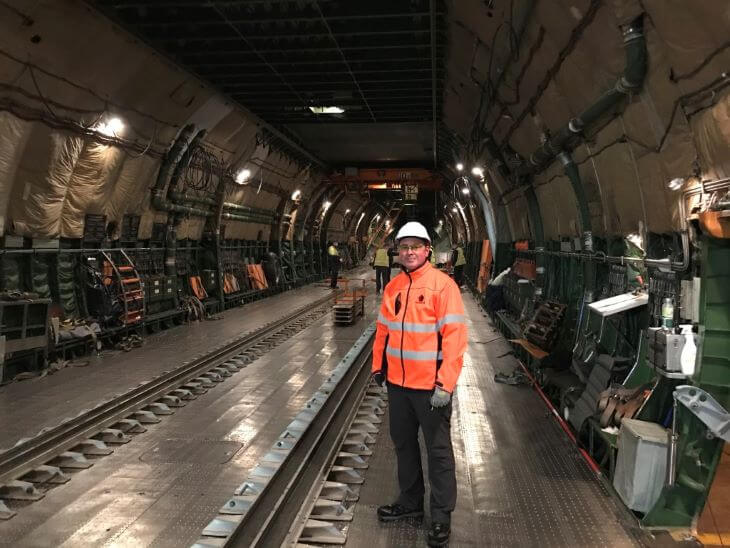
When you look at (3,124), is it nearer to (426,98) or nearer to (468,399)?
(468,399)

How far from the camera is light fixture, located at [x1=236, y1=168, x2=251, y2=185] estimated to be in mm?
14734

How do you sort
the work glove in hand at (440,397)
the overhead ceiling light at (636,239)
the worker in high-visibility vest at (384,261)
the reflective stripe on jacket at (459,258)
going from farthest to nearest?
the reflective stripe on jacket at (459,258) < the worker in high-visibility vest at (384,261) < the overhead ceiling light at (636,239) < the work glove in hand at (440,397)

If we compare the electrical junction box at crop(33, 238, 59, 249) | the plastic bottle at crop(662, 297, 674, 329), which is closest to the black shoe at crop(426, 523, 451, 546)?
the plastic bottle at crop(662, 297, 674, 329)

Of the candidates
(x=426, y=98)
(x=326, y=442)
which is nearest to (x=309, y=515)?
(x=326, y=442)

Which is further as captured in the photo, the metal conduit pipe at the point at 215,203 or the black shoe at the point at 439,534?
the metal conduit pipe at the point at 215,203

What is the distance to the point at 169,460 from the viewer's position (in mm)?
4957

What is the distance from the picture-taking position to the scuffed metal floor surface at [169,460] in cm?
376

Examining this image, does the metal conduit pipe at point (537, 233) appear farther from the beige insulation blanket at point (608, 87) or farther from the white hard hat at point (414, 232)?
the white hard hat at point (414, 232)

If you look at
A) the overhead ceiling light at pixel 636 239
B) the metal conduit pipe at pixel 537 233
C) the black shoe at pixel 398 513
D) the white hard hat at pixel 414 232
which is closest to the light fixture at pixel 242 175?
the metal conduit pipe at pixel 537 233

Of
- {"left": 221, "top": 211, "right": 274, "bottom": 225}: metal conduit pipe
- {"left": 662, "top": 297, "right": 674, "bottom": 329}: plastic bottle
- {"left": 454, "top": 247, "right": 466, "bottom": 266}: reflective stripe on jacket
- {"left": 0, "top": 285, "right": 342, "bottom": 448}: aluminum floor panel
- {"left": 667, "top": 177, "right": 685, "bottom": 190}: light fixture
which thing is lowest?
{"left": 0, "top": 285, "right": 342, "bottom": 448}: aluminum floor panel

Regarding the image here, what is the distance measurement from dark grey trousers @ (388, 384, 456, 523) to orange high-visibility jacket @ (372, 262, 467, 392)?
0.12 m

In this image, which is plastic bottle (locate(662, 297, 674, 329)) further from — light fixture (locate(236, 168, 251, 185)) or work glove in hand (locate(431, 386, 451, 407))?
light fixture (locate(236, 168, 251, 185))

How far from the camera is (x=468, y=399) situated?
692 cm

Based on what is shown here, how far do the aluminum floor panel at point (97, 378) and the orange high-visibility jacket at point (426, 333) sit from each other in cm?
403
